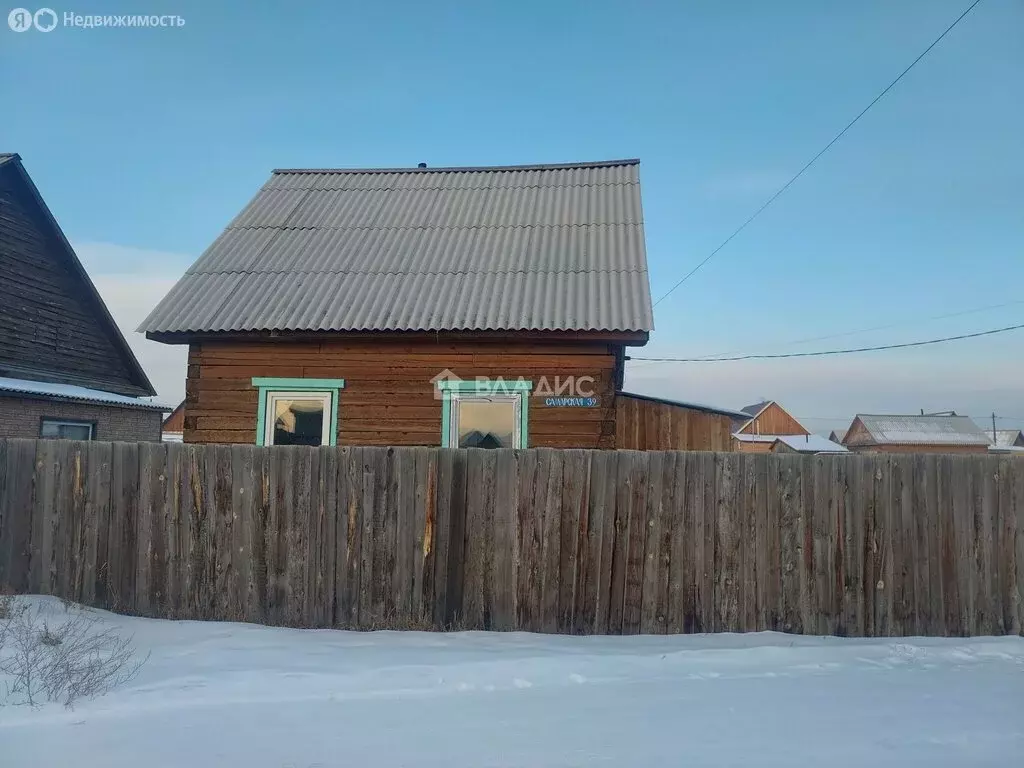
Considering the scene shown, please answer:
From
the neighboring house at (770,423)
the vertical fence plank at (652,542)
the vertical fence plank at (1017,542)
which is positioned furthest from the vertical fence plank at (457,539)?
the neighboring house at (770,423)

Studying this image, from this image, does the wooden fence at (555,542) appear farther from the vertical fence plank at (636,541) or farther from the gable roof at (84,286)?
the gable roof at (84,286)

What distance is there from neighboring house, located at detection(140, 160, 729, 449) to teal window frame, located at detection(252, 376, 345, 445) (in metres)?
0.02

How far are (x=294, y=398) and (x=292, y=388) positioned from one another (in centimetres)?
18

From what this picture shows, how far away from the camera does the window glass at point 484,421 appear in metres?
9.03

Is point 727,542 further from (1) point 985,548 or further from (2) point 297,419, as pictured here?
(2) point 297,419

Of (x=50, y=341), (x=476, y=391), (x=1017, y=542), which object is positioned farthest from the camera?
(x=50, y=341)

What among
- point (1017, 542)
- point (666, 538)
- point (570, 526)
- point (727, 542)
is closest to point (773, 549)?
point (727, 542)

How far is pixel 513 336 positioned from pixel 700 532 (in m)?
3.87

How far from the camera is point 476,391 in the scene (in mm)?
8992

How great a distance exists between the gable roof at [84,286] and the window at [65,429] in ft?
4.46

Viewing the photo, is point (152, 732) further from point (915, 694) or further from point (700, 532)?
point (915, 694)

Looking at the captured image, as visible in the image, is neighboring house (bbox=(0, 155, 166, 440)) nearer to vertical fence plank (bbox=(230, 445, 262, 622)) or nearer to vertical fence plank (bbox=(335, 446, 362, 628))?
vertical fence plank (bbox=(230, 445, 262, 622))

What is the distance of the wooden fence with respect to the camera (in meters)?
5.64

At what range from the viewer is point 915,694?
437 cm
